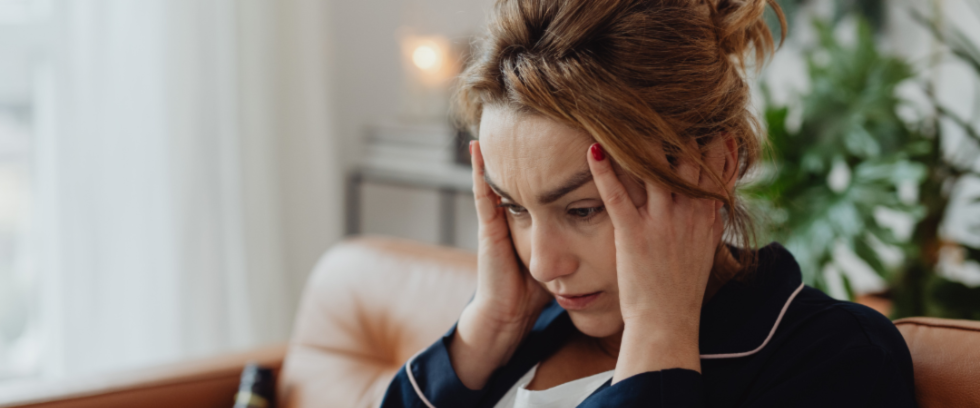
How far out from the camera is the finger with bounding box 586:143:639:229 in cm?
70

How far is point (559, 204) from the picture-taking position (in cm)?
75

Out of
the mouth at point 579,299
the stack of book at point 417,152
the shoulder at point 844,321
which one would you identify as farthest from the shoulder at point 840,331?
the stack of book at point 417,152

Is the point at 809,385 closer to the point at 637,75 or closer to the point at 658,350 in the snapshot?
the point at 658,350

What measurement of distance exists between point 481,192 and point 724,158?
31cm

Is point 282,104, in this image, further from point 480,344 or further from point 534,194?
point 534,194

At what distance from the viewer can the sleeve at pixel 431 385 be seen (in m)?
0.94

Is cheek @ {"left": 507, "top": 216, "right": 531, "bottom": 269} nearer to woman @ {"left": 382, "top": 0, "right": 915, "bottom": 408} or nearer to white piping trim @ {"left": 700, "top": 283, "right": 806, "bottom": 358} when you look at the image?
woman @ {"left": 382, "top": 0, "right": 915, "bottom": 408}

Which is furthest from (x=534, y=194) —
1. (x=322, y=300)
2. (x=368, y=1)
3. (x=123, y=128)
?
(x=368, y=1)

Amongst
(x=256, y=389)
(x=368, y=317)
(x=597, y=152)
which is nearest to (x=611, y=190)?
(x=597, y=152)

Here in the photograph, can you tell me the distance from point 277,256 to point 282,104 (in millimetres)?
477

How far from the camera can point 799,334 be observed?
0.74 m

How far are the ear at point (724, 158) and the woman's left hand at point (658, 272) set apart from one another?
0.02 metres

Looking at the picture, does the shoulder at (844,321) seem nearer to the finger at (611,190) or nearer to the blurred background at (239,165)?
the finger at (611,190)

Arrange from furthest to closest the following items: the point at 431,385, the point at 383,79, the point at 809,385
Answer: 1. the point at 383,79
2. the point at 431,385
3. the point at 809,385
